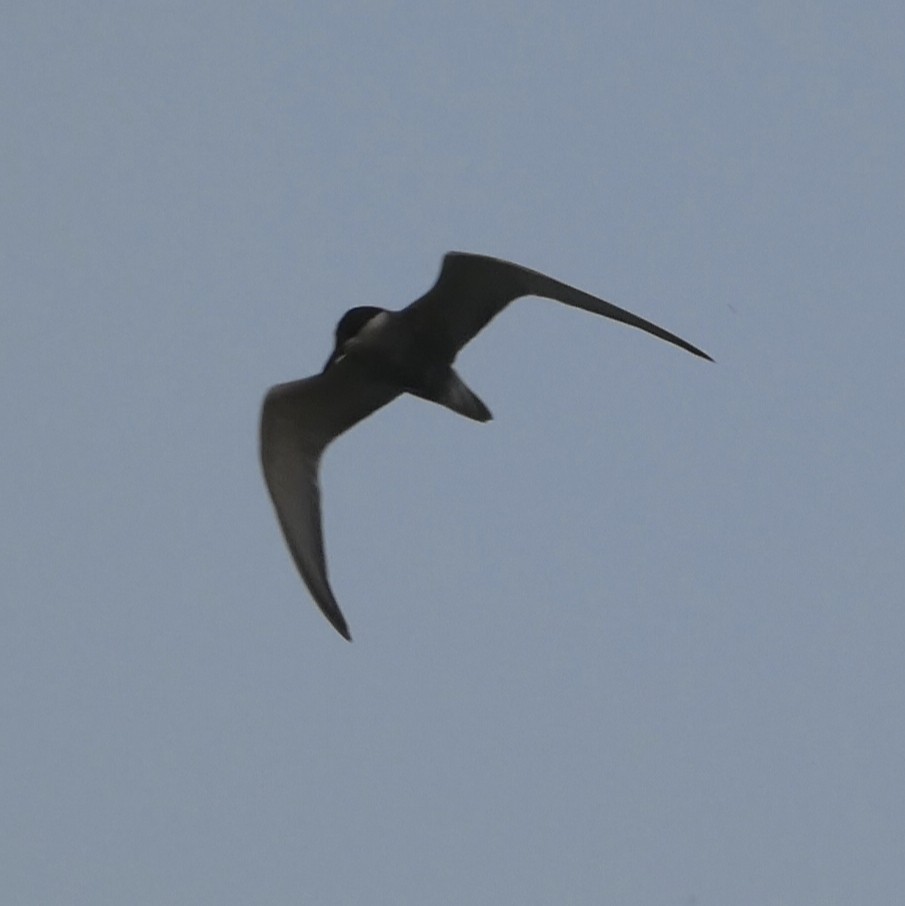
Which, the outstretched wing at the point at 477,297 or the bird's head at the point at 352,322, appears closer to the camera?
the outstretched wing at the point at 477,297

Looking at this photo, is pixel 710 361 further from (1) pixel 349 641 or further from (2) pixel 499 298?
(1) pixel 349 641

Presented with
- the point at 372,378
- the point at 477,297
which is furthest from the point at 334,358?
the point at 477,297

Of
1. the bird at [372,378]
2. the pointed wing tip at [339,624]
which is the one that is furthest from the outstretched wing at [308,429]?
the pointed wing tip at [339,624]

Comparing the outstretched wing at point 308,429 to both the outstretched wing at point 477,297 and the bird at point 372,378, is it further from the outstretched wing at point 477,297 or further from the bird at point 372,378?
the outstretched wing at point 477,297

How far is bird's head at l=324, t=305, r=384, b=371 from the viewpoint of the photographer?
13.8 meters

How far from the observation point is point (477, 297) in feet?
44.3

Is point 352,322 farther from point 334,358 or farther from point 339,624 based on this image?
point 339,624

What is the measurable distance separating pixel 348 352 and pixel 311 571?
5.30ft

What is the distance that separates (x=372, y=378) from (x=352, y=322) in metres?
0.58

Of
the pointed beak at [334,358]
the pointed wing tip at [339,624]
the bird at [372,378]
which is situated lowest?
the pointed wing tip at [339,624]

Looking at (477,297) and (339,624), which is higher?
(477,297)

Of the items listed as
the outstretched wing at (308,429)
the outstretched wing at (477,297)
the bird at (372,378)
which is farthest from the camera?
the outstretched wing at (308,429)

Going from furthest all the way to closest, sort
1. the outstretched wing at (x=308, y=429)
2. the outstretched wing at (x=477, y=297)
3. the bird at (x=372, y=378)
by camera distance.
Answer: the outstretched wing at (x=308, y=429) → the bird at (x=372, y=378) → the outstretched wing at (x=477, y=297)

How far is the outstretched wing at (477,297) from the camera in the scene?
1266cm
